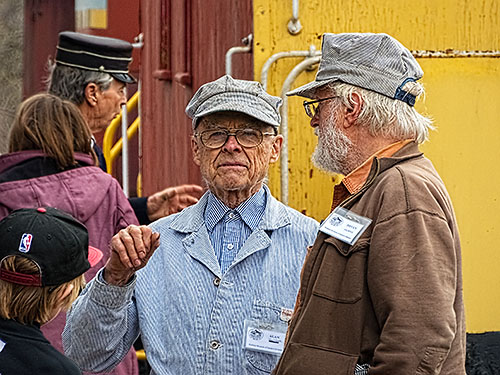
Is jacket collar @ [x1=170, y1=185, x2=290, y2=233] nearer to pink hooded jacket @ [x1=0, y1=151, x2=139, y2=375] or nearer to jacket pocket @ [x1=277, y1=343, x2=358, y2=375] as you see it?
jacket pocket @ [x1=277, y1=343, x2=358, y2=375]

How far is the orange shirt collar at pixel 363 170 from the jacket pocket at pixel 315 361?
44 cm

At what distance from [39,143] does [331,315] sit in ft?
5.94

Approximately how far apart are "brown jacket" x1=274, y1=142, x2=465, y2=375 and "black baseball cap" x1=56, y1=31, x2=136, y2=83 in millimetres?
2478

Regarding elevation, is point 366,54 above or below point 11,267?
above

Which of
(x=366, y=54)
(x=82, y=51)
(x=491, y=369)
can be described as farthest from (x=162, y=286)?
(x=82, y=51)

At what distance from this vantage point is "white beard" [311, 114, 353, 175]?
8.91ft

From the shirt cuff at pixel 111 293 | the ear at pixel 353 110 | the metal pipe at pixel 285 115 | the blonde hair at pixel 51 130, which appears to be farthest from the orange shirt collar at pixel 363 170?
the blonde hair at pixel 51 130

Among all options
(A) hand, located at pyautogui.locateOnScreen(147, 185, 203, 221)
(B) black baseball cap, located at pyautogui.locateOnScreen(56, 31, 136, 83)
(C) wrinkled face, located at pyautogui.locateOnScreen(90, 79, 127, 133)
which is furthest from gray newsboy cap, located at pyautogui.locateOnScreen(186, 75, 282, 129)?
(B) black baseball cap, located at pyautogui.locateOnScreen(56, 31, 136, 83)

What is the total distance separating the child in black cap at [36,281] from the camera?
8.87 feet

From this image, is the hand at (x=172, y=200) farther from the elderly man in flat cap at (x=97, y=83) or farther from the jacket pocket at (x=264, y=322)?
the jacket pocket at (x=264, y=322)

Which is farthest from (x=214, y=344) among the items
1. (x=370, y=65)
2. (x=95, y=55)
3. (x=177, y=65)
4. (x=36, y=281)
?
(x=177, y=65)

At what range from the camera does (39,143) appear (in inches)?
153

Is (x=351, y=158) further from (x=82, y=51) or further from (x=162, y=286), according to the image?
(x=82, y=51)

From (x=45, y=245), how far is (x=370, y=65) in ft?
3.60
